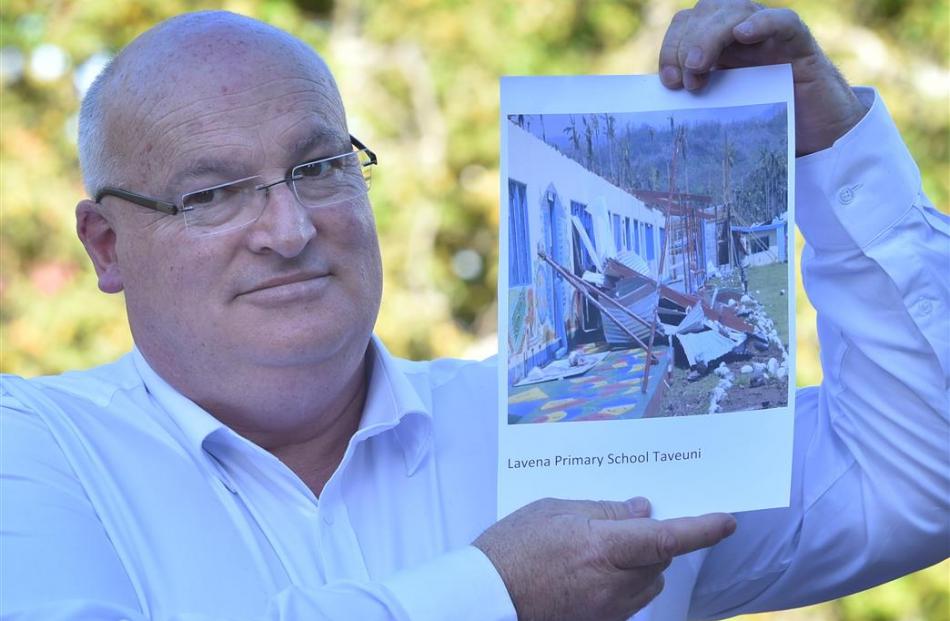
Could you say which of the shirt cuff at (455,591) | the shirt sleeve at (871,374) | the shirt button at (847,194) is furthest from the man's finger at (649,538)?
the shirt button at (847,194)

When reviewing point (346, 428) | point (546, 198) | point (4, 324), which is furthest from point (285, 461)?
point (4, 324)

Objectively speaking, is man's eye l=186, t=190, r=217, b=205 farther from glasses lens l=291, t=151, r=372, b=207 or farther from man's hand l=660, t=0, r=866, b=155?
man's hand l=660, t=0, r=866, b=155

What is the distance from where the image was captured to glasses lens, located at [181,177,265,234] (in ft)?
5.84

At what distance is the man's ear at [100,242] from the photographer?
1974 mm

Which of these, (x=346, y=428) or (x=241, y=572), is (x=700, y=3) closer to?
(x=346, y=428)

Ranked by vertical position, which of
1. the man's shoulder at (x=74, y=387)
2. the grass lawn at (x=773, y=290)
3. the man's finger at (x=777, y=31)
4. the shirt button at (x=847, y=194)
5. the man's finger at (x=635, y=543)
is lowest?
the man's finger at (x=635, y=543)

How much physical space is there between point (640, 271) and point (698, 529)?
358 millimetres

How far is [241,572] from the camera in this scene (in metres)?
1.65

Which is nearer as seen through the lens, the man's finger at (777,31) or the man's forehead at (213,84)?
the man's finger at (777,31)

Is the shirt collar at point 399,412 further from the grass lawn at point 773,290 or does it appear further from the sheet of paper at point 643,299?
the grass lawn at point 773,290

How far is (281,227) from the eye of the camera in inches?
69.3

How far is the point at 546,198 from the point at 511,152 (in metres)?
0.08

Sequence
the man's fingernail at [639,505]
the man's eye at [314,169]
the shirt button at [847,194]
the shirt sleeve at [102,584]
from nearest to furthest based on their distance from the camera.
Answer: the shirt sleeve at [102,584], the man's fingernail at [639,505], the shirt button at [847,194], the man's eye at [314,169]

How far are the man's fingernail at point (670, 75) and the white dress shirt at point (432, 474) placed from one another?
30 cm
